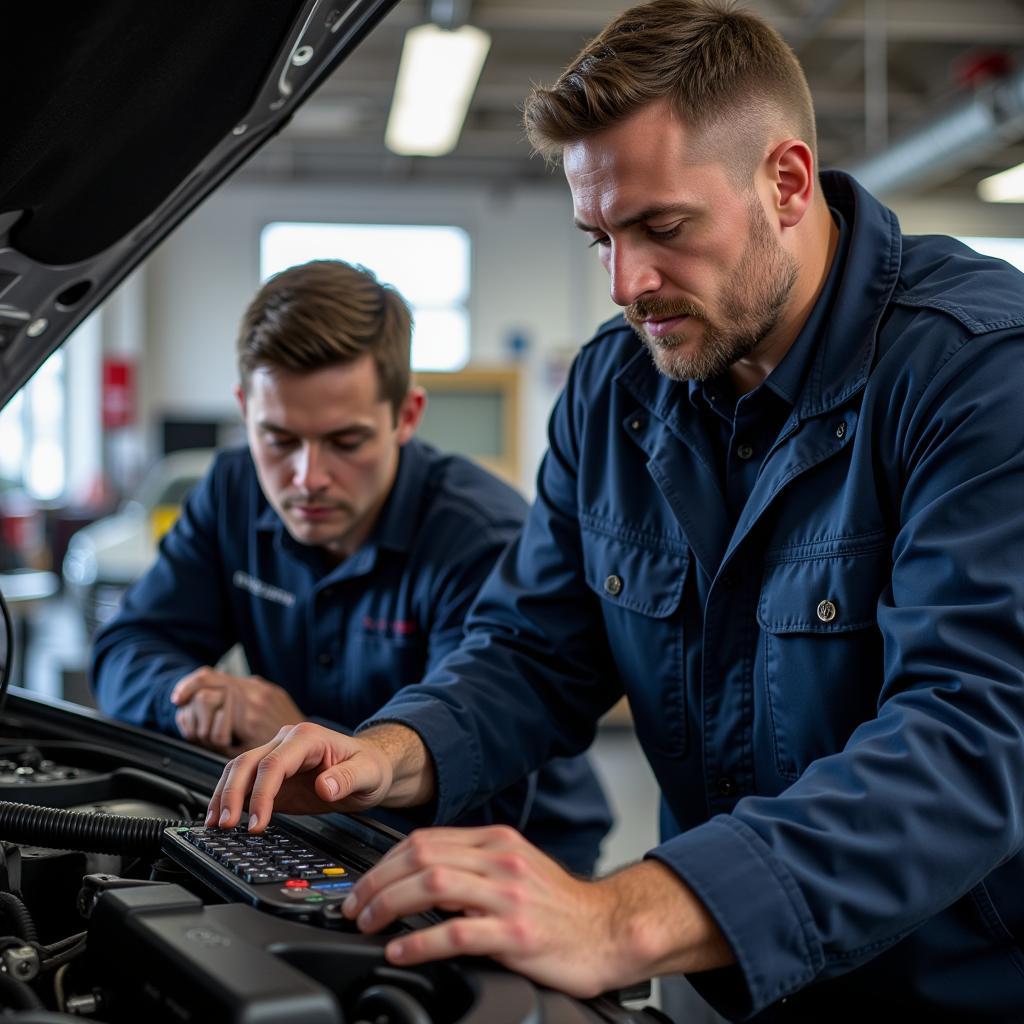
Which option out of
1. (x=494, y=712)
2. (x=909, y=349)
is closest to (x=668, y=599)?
(x=494, y=712)

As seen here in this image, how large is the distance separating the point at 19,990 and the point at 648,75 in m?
0.76

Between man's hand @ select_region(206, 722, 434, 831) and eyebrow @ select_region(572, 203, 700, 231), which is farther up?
eyebrow @ select_region(572, 203, 700, 231)

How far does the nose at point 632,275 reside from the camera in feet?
3.19

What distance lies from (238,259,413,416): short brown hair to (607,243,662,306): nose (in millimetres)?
525

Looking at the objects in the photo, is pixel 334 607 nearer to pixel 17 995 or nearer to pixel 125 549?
pixel 17 995

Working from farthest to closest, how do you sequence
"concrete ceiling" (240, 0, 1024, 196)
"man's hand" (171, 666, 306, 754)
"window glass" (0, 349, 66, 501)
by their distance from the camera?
"window glass" (0, 349, 66, 501)
"concrete ceiling" (240, 0, 1024, 196)
"man's hand" (171, 666, 306, 754)

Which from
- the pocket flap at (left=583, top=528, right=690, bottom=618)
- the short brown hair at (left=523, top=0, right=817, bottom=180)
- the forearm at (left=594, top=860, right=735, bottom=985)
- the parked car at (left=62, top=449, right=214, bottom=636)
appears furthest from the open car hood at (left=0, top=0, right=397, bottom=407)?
the parked car at (left=62, top=449, right=214, bottom=636)

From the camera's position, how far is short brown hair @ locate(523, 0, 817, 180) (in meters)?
0.95

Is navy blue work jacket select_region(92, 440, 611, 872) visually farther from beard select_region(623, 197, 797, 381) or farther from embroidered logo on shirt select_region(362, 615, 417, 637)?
beard select_region(623, 197, 797, 381)

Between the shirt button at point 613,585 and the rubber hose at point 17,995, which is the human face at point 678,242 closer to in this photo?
the shirt button at point 613,585

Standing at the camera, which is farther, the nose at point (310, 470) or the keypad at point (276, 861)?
the nose at point (310, 470)

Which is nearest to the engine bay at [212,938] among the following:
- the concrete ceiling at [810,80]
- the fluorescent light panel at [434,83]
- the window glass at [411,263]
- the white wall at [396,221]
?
the concrete ceiling at [810,80]

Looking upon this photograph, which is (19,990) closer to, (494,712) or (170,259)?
(494,712)

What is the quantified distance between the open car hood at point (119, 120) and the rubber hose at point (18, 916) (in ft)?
1.77
